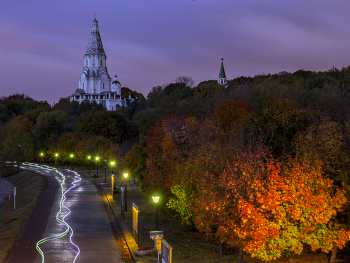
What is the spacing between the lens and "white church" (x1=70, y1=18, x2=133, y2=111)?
137 metres

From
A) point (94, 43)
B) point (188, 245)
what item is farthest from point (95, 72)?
point (188, 245)

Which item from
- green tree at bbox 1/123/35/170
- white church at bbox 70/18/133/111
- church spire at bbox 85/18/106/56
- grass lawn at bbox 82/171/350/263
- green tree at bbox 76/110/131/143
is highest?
church spire at bbox 85/18/106/56

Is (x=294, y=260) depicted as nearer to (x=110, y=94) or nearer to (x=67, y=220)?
(x=67, y=220)

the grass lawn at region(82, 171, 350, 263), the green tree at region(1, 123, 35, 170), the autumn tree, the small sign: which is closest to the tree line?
the autumn tree

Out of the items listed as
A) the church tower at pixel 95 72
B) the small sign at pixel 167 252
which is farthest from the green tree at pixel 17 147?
the church tower at pixel 95 72

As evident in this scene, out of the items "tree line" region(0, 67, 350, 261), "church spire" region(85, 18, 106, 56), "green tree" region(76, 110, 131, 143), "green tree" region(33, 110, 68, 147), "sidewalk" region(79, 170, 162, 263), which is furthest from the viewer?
"church spire" region(85, 18, 106, 56)

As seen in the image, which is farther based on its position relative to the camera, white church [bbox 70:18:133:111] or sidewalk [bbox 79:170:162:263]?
white church [bbox 70:18:133:111]

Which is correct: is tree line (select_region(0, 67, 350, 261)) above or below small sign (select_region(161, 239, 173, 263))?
above

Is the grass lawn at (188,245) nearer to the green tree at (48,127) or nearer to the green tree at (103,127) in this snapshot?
the green tree at (103,127)

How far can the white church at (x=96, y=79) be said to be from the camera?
450ft

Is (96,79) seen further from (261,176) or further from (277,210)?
(277,210)

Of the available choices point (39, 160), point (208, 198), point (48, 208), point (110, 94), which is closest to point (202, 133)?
point (208, 198)

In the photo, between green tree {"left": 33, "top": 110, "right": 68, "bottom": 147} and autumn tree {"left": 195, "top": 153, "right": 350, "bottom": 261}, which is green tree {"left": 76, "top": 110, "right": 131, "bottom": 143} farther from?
autumn tree {"left": 195, "top": 153, "right": 350, "bottom": 261}

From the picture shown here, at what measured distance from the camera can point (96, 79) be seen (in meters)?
140
